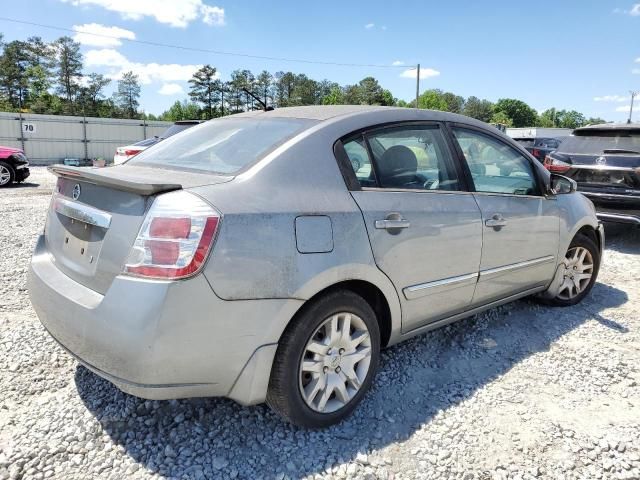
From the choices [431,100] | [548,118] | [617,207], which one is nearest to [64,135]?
[617,207]

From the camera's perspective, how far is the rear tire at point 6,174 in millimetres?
12578

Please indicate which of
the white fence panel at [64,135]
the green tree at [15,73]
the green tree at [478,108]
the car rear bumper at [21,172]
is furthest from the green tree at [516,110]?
the car rear bumper at [21,172]

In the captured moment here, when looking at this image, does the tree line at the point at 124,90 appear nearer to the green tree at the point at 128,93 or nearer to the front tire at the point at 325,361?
the green tree at the point at 128,93

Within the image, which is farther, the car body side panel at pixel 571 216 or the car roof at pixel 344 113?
the car body side panel at pixel 571 216

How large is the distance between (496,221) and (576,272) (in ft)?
5.23

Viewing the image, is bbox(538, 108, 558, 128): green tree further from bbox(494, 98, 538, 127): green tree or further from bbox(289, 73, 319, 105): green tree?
bbox(289, 73, 319, 105): green tree

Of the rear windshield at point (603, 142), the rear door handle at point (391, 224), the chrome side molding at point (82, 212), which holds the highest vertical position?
the rear windshield at point (603, 142)

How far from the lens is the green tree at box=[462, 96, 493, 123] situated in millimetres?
119781

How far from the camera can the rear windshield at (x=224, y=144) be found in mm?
2479

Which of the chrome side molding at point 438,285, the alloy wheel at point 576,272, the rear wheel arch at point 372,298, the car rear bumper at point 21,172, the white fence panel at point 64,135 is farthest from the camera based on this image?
the white fence panel at point 64,135

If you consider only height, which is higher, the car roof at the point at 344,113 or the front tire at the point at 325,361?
the car roof at the point at 344,113

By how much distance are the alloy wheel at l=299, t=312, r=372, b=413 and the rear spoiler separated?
0.99 m

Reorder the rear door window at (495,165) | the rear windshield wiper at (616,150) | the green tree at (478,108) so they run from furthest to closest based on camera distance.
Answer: the green tree at (478,108) → the rear windshield wiper at (616,150) → the rear door window at (495,165)

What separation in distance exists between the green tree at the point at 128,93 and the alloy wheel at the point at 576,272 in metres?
77.3
